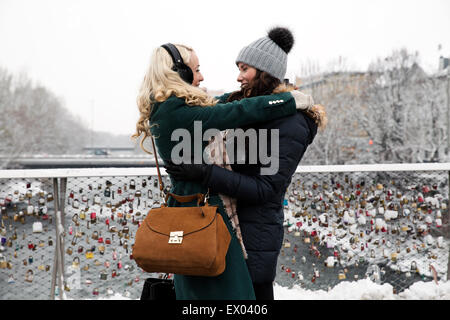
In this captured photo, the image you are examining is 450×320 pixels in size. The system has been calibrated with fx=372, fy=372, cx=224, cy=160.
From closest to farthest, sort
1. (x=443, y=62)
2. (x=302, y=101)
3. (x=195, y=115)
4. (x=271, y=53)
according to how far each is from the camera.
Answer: (x=195, y=115)
(x=302, y=101)
(x=271, y=53)
(x=443, y=62)

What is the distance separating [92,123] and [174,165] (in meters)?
81.1

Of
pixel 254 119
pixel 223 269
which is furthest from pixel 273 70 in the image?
pixel 223 269

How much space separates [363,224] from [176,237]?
270 centimetres

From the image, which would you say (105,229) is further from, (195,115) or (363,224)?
(363,224)

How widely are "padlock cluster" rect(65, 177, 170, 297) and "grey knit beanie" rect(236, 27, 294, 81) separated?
181 cm

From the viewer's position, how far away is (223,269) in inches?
64.5

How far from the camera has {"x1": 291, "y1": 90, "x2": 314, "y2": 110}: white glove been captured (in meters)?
1.79

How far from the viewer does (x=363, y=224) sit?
3.75m

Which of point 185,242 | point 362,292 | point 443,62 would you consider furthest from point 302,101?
point 443,62

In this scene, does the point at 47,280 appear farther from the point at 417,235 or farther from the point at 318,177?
the point at 417,235

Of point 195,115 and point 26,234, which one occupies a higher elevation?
point 195,115

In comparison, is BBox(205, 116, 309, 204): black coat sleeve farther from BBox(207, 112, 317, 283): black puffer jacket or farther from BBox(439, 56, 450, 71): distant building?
BBox(439, 56, 450, 71): distant building

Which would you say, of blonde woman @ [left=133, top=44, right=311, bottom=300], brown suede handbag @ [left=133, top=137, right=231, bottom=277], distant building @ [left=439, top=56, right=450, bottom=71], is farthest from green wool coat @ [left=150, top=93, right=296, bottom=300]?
distant building @ [left=439, top=56, right=450, bottom=71]

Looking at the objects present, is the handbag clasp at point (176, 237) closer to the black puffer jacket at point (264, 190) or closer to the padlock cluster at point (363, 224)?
the black puffer jacket at point (264, 190)
